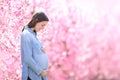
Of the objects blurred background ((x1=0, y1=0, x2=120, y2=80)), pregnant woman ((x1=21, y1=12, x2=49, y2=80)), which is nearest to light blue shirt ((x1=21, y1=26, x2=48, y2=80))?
pregnant woman ((x1=21, y1=12, x2=49, y2=80))

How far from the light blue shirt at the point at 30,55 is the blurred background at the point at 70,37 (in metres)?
1.60

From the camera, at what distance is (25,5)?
4.98m

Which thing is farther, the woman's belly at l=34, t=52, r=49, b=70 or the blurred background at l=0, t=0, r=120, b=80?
the blurred background at l=0, t=0, r=120, b=80

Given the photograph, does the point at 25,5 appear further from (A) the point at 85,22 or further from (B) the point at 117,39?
(B) the point at 117,39

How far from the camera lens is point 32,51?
326cm

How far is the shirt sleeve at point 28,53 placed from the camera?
10.6 feet

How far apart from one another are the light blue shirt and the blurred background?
160 centimetres

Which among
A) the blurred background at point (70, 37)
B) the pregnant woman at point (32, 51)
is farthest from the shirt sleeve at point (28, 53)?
the blurred background at point (70, 37)

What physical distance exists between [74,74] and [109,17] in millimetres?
805

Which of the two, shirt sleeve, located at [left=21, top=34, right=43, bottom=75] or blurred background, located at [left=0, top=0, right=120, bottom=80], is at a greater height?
blurred background, located at [left=0, top=0, right=120, bottom=80]

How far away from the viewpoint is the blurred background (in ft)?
16.0

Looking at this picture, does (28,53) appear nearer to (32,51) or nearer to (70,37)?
(32,51)

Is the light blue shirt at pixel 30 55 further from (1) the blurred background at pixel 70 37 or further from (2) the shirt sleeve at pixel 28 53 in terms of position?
(1) the blurred background at pixel 70 37

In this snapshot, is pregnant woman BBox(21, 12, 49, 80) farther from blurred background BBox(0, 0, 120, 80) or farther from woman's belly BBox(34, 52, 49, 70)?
blurred background BBox(0, 0, 120, 80)
